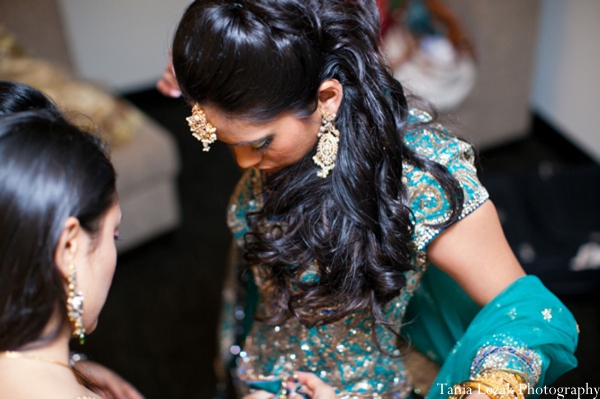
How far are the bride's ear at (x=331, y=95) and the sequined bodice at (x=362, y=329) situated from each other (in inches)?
6.6

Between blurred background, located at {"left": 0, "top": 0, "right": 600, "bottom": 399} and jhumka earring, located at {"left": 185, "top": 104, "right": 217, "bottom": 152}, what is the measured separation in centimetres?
92

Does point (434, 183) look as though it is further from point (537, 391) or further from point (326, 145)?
point (537, 391)

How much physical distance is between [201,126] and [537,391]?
75cm

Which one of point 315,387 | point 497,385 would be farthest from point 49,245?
point 497,385

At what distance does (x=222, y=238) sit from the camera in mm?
2887

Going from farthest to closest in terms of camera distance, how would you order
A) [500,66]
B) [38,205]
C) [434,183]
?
[500,66]
[434,183]
[38,205]

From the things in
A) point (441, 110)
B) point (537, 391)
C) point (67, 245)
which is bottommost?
point (441, 110)

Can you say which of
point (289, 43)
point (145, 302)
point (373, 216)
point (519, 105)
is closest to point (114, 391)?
point (373, 216)

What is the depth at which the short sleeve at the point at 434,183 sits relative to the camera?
3.54ft

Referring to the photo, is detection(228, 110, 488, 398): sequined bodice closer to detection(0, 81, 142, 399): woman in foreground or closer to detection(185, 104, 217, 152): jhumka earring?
detection(185, 104, 217, 152): jhumka earring

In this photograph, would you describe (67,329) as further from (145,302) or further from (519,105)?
(519,105)

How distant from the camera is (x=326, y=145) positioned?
3.51ft

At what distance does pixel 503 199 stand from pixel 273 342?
1439 millimetres

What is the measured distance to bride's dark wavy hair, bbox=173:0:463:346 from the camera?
0.93 meters
